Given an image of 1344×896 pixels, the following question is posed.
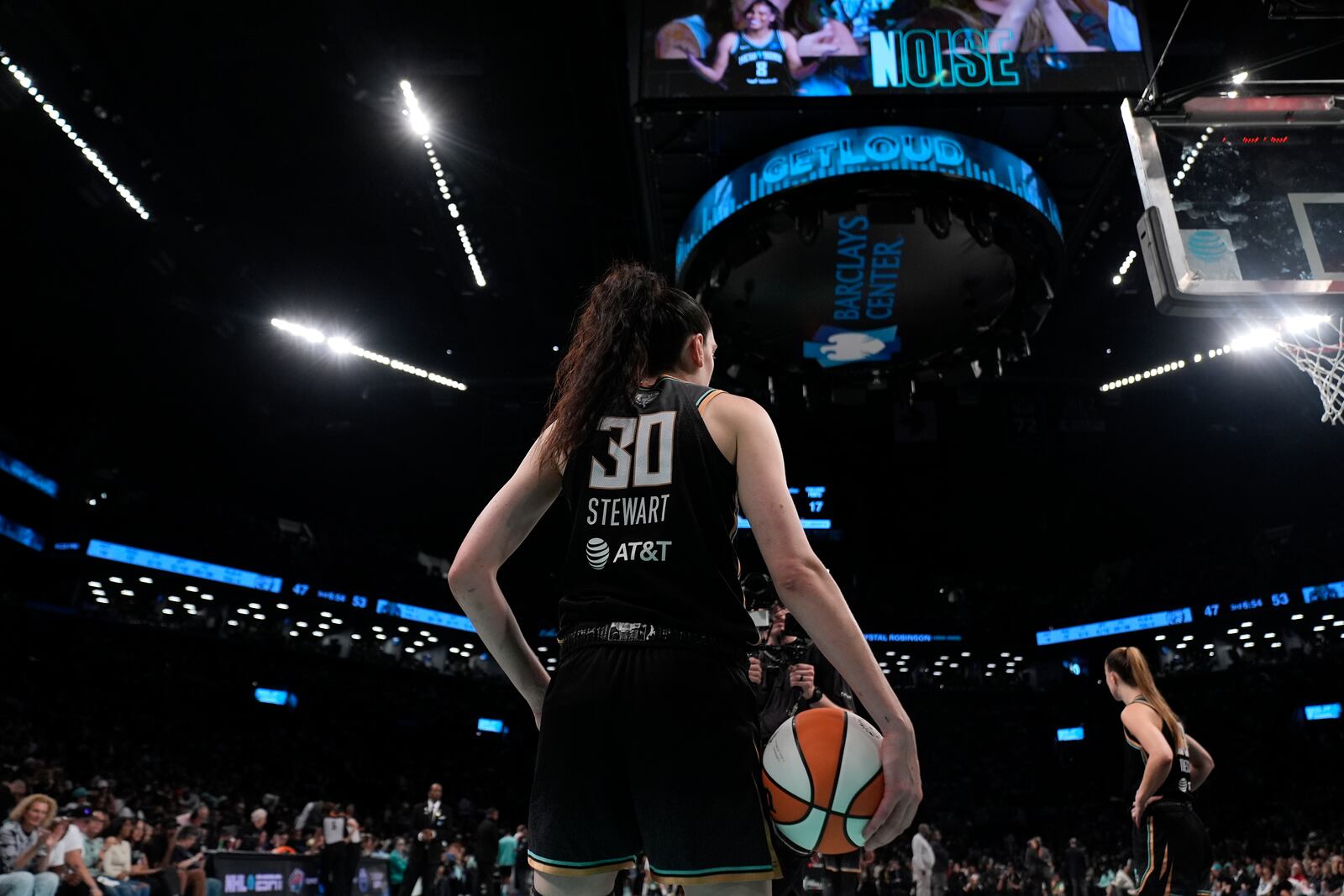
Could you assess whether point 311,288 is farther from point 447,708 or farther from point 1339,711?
point 1339,711

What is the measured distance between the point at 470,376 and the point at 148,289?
6.27 m

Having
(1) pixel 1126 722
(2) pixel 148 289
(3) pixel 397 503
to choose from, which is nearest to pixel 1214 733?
(3) pixel 397 503

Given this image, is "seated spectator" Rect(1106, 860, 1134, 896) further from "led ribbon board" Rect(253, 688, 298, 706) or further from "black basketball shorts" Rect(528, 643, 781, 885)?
"led ribbon board" Rect(253, 688, 298, 706)

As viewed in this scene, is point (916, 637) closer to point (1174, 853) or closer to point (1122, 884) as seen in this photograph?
point (1122, 884)

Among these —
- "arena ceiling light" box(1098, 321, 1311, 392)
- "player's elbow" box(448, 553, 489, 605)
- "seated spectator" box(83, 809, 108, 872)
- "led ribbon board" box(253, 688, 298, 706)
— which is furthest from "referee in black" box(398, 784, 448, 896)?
"led ribbon board" box(253, 688, 298, 706)

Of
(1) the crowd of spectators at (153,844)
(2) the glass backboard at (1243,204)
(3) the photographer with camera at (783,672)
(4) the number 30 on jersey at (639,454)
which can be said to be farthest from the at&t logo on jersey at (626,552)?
(1) the crowd of spectators at (153,844)

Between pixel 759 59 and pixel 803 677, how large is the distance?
536cm

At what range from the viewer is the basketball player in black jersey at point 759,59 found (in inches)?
292

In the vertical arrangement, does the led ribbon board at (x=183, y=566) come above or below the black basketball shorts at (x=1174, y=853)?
above

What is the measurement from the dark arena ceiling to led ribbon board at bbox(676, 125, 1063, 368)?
0.42m

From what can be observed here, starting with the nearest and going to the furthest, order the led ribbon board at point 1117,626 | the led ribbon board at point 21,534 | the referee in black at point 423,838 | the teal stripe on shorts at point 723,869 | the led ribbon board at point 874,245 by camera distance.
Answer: the teal stripe on shorts at point 723,869 → the led ribbon board at point 874,245 → the referee in black at point 423,838 → the led ribbon board at point 21,534 → the led ribbon board at point 1117,626

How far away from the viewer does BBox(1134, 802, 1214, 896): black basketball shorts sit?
13.8 ft

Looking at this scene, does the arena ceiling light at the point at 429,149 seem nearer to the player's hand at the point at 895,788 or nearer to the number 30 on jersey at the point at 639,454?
the number 30 on jersey at the point at 639,454

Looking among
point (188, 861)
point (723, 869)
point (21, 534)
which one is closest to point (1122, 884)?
point (188, 861)
